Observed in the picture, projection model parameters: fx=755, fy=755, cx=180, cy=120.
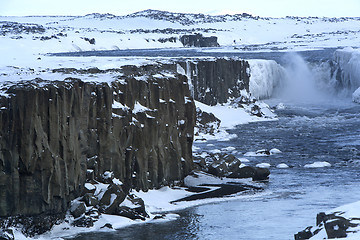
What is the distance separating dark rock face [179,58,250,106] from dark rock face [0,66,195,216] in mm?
30069

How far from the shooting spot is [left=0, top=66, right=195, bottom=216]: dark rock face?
103 ft

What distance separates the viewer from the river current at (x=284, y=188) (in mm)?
31672

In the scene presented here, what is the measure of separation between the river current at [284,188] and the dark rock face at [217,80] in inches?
328

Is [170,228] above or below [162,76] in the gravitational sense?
below

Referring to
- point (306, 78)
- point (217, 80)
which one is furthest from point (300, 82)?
point (217, 80)

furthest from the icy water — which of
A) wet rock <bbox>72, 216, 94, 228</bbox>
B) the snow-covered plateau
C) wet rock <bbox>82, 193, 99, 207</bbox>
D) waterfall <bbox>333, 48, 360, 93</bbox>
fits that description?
waterfall <bbox>333, 48, 360, 93</bbox>

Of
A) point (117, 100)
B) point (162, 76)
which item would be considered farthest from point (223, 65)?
point (117, 100)

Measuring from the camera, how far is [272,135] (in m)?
62.8

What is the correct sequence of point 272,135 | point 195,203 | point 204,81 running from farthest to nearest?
point 204,81, point 272,135, point 195,203

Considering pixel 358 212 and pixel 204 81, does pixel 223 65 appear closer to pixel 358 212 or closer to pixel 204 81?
pixel 204 81

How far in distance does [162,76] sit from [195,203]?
9.17 meters

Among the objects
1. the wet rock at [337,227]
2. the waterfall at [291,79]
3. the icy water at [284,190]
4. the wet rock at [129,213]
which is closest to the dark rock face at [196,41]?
the waterfall at [291,79]

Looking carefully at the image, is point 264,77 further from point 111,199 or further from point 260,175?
point 111,199

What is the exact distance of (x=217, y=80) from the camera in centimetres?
8050
